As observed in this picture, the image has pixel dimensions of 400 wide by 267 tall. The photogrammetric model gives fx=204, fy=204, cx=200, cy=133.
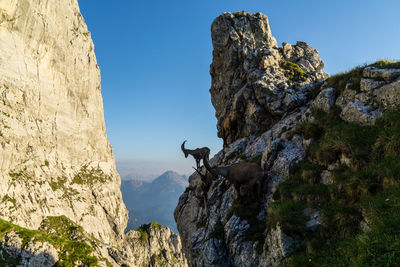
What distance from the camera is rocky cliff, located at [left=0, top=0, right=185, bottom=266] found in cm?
6569

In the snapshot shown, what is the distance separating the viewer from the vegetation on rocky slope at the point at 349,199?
234 inches

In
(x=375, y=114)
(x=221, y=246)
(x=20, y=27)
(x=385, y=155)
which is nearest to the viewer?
(x=385, y=155)

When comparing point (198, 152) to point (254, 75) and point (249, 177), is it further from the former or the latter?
point (254, 75)

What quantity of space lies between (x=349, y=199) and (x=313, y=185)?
263 cm

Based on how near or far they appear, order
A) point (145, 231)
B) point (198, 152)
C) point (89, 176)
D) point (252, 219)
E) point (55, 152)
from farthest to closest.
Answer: point (145, 231)
point (89, 176)
point (55, 152)
point (198, 152)
point (252, 219)

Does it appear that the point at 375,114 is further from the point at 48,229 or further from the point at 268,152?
the point at 48,229

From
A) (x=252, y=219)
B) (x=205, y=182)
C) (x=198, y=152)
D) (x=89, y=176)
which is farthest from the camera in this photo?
(x=89, y=176)

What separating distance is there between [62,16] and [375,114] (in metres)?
144

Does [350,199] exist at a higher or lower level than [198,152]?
lower

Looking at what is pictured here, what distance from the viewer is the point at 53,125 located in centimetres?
9931

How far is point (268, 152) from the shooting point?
658 inches

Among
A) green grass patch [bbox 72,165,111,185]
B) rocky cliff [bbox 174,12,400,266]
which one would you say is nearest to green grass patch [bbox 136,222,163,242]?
green grass patch [bbox 72,165,111,185]

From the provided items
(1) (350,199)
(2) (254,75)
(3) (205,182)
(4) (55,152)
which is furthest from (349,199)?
(4) (55,152)

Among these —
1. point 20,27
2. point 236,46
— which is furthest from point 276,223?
point 20,27
